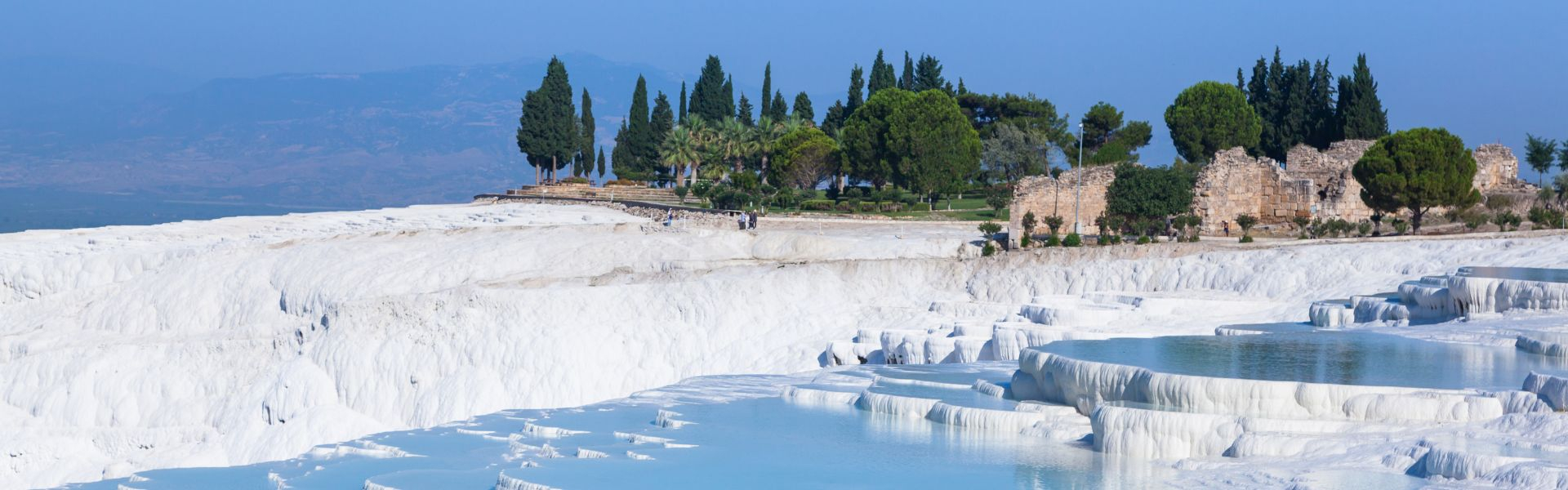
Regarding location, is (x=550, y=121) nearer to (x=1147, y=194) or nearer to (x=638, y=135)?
(x=638, y=135)

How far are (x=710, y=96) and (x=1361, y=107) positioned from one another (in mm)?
37312

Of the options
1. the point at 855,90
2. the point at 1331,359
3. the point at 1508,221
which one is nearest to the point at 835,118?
the point at 855,90

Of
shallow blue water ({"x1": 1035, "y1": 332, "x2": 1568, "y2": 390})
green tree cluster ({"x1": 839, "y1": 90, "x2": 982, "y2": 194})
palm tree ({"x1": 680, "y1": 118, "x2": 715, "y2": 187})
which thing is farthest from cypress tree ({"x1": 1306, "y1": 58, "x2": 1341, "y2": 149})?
shallow blue water ({"x1": 1035, "y1": 332, "x2": 1568, "y2": 390})

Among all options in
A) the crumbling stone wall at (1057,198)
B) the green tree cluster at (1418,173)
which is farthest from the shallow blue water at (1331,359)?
the crumbling stone wall at (1057,198)

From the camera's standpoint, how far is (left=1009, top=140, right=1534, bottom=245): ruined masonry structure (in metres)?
47.6

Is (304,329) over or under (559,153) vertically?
under

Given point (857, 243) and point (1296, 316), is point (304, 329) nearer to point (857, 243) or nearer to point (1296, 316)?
point (857, 243)

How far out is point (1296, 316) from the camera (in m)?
28.6

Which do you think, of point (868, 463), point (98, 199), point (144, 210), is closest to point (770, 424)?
point (868, 463)

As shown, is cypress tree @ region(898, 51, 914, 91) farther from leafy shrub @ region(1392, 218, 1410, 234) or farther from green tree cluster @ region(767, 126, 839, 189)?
leafy shrub @ region(1392, 218, 1410, 234)

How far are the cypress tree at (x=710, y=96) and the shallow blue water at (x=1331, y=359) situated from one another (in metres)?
64.8

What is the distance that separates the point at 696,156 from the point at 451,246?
1437 inches

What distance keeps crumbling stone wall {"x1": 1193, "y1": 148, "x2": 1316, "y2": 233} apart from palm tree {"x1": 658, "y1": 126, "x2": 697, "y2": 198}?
112ft

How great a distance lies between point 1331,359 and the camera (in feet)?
65.4
